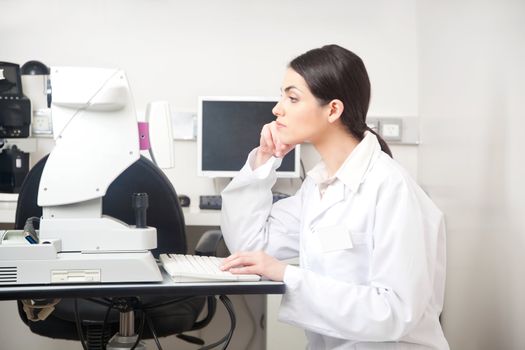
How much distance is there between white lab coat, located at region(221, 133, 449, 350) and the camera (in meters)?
1.24

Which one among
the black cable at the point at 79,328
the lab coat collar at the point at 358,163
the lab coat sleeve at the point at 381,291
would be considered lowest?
the black cable at the point at 79,328

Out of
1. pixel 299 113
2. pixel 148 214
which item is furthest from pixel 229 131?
pixel 299 113

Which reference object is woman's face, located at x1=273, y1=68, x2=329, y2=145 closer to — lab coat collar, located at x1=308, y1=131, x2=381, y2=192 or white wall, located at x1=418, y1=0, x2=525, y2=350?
lab coat collar, located at x1=308, y1=131, x2=381, y2=192

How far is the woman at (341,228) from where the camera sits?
1.25m

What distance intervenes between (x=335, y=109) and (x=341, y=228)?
0.27 m

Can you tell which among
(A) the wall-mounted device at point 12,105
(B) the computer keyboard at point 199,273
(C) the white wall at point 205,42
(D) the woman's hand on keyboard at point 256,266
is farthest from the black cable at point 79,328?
(C) the white wall at point 205,42

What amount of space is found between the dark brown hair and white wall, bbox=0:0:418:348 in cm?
146

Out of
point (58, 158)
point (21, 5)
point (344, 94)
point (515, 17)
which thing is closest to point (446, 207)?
point (515, 17)

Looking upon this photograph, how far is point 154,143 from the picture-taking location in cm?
138

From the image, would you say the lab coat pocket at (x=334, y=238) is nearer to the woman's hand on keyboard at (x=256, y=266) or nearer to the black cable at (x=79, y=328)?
the woman's hand on keyboard at (x=256, y=266)

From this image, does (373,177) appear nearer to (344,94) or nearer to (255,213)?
(344,94)

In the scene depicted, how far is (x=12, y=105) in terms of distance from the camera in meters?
2.62

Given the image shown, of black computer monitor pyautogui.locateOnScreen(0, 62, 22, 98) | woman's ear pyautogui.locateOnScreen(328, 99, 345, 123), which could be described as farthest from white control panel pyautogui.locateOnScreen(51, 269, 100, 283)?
black computer monitor pyautogui.locateOnScreen(0, 62, 22, 98)

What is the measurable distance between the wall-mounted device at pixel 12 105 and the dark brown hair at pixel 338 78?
1.50 metres
